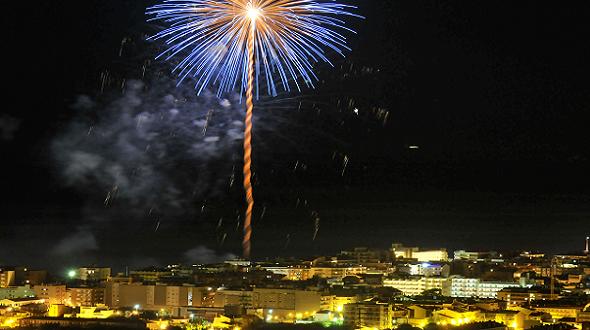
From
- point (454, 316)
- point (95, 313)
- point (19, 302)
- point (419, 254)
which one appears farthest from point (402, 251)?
point (454, 316)

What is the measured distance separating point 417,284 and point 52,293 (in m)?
5.65

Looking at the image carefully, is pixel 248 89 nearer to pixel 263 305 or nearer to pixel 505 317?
pixel 505 317

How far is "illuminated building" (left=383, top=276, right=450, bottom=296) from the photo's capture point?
15.9 m

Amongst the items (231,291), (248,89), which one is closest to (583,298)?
(231,291)

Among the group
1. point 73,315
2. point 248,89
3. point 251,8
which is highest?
point 251,8

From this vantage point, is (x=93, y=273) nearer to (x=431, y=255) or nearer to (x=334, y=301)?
(x=334, y=301)

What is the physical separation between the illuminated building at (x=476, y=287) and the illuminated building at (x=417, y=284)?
0.52 ft

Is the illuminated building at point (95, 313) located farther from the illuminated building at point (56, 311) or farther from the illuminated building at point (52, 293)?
the illuminated building at point (52, 293)

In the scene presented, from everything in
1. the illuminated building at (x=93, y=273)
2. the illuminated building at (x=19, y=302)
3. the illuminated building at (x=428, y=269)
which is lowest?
the illuminated building at (x=19, y=302)

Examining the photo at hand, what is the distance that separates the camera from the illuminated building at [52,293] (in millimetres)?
14859

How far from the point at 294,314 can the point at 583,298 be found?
11.9ft

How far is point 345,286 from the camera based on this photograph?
48.4ft

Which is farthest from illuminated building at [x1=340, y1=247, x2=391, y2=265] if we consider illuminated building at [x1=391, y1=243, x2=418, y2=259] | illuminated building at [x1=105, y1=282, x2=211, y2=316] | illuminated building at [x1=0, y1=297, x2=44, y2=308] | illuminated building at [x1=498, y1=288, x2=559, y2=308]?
illuminated building at [x1=0, y1=297, x2=44, y2=308]

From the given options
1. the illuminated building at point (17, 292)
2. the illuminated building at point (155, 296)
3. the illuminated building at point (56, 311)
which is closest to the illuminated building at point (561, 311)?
the illuminated building at point (155, 296)
